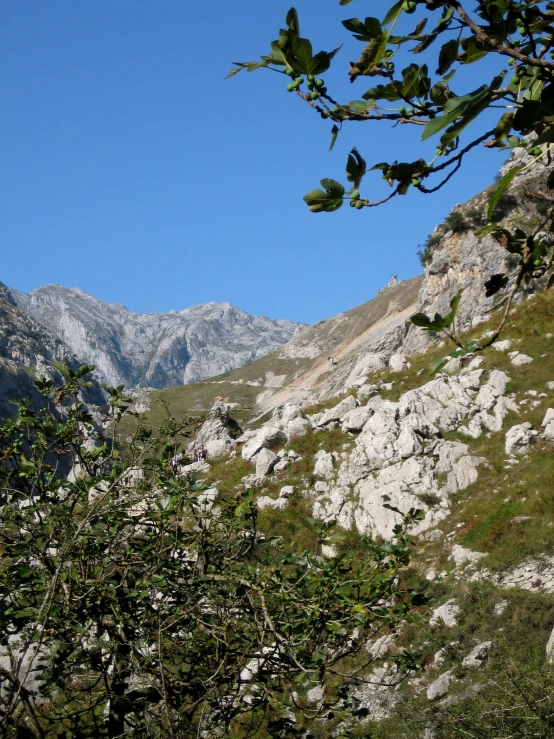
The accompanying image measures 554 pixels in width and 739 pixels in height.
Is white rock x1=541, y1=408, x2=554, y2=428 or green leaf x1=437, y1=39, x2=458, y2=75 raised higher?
white rock x1=541, y1=408, x2=554, y2=428

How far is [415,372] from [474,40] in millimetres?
23771

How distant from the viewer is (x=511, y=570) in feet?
44.8

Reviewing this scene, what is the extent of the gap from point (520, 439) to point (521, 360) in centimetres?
460

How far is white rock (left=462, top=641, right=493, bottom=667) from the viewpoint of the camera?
35.7ft

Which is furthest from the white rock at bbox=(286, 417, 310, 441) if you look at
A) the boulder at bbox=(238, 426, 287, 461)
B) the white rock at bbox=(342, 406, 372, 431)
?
the white rock at bbox=(342, 406, 372, 431)

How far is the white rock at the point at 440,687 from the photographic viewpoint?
34.6 feet

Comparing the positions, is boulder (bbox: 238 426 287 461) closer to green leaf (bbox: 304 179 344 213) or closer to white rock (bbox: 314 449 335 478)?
white rock (bbox: 314 449 335 478)

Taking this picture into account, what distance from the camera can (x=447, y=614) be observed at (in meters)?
13.0

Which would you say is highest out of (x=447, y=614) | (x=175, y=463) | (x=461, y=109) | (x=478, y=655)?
(x=175, y=463)

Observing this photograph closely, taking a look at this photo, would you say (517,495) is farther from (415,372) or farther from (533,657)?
(415,372)

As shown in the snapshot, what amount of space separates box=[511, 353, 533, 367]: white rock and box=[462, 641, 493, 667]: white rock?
12182 millimetres

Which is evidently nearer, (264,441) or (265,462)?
(265,462)

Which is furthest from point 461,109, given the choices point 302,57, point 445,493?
point 445,493

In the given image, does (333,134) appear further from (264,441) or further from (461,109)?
(264,441)
